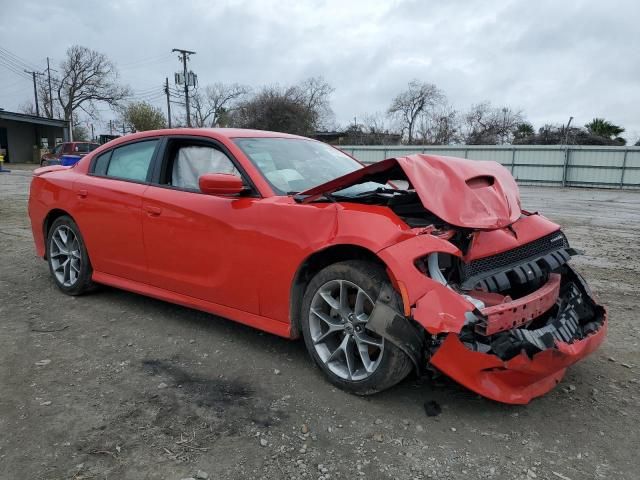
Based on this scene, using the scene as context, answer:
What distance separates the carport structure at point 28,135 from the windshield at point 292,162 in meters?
37.6

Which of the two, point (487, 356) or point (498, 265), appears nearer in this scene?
point (487, 356)

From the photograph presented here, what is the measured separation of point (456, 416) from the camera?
2639 mm

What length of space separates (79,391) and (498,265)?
100 inches

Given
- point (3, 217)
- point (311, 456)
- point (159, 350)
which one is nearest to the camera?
point (311, 456)

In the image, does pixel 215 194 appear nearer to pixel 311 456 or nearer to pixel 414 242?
pixel 414 242

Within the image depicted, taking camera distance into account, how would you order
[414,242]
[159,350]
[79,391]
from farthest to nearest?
[159,350]
[79,391]
[414,242]

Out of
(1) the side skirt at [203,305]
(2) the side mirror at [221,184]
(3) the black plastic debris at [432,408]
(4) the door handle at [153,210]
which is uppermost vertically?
(2) the side mirror at [221,184]

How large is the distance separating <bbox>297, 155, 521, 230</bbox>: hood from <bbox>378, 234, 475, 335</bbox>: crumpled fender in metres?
0.21

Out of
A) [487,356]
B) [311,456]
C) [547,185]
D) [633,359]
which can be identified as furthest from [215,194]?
[547,185]

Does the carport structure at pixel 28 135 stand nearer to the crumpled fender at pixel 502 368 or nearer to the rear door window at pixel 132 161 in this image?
the rear door window at pixel 132 161

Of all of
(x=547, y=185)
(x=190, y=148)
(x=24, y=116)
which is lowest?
(x=547, y=185)

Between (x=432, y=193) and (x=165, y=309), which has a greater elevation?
(x=432, y=193)

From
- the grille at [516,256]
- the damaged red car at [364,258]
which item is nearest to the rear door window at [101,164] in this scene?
the damaged red car at [364,258]

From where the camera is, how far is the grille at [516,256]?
265 cm
